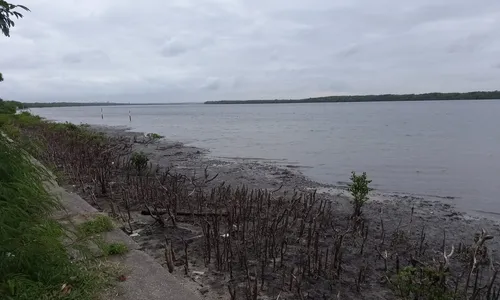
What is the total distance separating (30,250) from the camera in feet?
10.8

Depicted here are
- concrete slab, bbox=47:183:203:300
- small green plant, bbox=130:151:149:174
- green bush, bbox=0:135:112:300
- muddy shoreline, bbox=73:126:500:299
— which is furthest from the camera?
small green plant, bbox=130:151:149:174

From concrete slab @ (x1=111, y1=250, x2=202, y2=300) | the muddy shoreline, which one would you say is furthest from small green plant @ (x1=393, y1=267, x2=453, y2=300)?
concrete slab @ (x1=111, y1=250, x2=202, y2=300)

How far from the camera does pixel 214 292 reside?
465cm

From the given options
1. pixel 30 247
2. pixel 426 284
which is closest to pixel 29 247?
pixel 30 247

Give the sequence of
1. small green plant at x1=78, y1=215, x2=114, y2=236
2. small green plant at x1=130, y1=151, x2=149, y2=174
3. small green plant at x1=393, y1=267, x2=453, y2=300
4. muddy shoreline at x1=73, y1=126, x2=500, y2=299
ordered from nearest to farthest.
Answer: small green plant at x1=393, y1=267, x2=453, y2=300, muddy shoreline at x1=73, y1=126, x2=500, y2=299, small green plant at x1=78, y1=215, x2=114, y2=236, small green plant at x1=130, y1=151, x2=149, y2=174

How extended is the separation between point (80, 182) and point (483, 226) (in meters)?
9.51

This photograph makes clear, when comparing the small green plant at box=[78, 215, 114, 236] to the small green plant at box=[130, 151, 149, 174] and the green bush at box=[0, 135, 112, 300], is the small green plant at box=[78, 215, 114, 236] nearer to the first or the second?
the green bush at box=[0, 135, 112, 300]

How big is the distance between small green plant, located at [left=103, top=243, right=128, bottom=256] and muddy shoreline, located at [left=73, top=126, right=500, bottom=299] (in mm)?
704

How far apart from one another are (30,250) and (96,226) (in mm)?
2082

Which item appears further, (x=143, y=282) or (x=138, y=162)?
(x=138, y=162)

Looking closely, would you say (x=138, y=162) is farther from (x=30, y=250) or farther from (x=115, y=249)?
(x=30, y=250)

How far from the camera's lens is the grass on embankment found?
128 inches

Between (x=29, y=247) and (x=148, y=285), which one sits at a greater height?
(x=29, y=247)

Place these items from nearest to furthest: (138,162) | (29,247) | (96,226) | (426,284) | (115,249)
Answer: (29,247), (426,284), (115,249), (96,226), (138,162)
